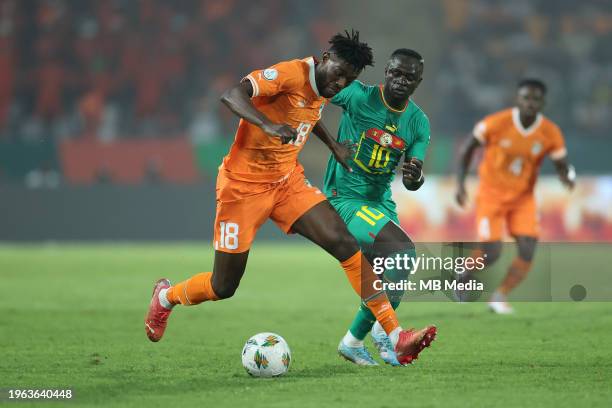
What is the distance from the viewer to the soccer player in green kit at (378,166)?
24.1 ft

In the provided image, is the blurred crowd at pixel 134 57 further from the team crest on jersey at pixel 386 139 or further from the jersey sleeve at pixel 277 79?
the jersey sleeve at pixel 277 79

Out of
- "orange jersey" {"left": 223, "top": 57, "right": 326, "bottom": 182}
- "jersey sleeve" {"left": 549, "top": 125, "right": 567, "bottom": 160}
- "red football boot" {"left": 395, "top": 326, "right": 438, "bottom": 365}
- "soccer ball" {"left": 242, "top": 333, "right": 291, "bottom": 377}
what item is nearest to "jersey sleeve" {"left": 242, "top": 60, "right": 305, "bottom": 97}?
"orange jersey" {"left": 223, "top": 57, "right": 326, "bottom": 182}

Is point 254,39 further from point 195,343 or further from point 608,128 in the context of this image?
point 195,343

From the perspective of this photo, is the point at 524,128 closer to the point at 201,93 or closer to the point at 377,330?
the point at 377,330

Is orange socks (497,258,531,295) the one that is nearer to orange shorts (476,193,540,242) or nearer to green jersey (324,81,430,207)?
orange shorts (476,193,540,242)

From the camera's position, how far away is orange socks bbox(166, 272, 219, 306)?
7199mm

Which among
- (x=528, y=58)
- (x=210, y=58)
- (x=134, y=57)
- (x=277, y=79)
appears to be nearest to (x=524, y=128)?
(x=277, y=79)

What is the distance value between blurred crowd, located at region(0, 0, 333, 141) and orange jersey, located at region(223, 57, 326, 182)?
14929mm

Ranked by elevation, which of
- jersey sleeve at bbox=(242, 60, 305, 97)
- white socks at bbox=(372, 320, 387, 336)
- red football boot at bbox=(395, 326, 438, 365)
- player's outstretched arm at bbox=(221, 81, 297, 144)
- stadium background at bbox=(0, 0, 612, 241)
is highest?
stadium background at bbox=(0, 0, 612, 241)

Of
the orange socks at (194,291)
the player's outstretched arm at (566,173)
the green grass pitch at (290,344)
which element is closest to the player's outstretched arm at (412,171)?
the green grass pitch at (290,344)

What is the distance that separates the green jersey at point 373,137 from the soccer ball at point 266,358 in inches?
65.8

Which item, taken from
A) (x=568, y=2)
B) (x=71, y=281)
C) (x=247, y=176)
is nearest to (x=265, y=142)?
(x=247, y=176)

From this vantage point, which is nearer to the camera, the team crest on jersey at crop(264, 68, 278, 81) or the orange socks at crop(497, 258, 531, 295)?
the team crest on jersey at crop(264, 68, 278, 81)

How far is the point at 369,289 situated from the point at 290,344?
154 cm
